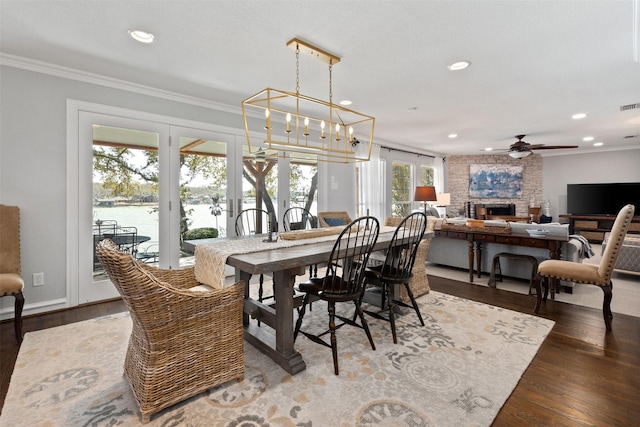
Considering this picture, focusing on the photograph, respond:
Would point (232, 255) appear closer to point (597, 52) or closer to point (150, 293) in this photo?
point (150, 293)

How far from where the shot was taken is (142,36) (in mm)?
2496

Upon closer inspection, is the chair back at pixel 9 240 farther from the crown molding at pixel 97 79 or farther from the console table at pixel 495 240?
the console table at pixel 495 240

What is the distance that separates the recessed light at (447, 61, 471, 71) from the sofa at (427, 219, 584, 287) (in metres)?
2.08

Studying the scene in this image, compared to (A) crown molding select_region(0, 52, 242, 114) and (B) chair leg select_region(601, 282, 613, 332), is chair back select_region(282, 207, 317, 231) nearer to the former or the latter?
(A) crown molding select_region(0, 52, 242, 114)

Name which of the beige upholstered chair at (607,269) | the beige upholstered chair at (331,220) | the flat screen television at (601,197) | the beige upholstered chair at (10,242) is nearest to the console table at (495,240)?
the beige upholstered chair at (607,269)

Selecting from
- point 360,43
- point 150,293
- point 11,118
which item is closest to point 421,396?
point 150,293

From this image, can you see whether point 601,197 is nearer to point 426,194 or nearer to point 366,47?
point 426,194

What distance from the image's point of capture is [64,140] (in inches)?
126

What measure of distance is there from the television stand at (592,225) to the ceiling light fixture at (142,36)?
950cm

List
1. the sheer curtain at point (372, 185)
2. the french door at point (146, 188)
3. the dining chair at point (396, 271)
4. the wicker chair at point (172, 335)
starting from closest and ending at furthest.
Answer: the wicker chair at point (172, 335) < the dining chair at point (396, 271) < the french door at point (146, 188) < the sheer curtain at point (372, 185)

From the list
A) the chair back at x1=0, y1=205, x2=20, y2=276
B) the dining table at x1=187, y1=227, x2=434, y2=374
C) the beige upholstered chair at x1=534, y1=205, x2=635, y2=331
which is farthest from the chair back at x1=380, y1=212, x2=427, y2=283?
the chair back at x1=0, y1=205, x2=20, y2=276

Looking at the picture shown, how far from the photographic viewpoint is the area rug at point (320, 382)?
5.49 feet

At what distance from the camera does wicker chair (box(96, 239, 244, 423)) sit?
1.56 metres

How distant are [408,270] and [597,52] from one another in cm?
250
